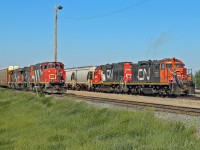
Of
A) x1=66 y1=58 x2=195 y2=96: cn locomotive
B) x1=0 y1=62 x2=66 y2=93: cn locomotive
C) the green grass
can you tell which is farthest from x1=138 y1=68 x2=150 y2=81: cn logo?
the green grass

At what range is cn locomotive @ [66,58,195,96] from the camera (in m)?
30.8

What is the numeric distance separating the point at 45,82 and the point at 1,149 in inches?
1027

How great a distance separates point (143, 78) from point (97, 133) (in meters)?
24.3

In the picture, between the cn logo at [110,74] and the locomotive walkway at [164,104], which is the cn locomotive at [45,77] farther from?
the locomotive walkway at [164,104]

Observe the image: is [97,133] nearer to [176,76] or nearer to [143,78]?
[176,76]

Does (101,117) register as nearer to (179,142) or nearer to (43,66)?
(179,142)

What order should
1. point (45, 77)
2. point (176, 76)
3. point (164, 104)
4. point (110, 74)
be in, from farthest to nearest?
point (110, 74) → point (45, 77) → point (176, 76) → point (164, 104)

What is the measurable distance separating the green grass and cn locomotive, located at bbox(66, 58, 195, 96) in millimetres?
16815

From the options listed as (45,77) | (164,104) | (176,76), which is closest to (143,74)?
(176,76)

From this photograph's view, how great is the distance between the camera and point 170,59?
31609 millimetres

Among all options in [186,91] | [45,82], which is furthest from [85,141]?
[45,82]

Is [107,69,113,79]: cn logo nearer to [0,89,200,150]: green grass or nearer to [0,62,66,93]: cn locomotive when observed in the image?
[0,62,66,93]: cn locomotive

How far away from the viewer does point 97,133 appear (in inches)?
421

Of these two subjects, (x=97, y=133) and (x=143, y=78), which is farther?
(x=143, y=78)
